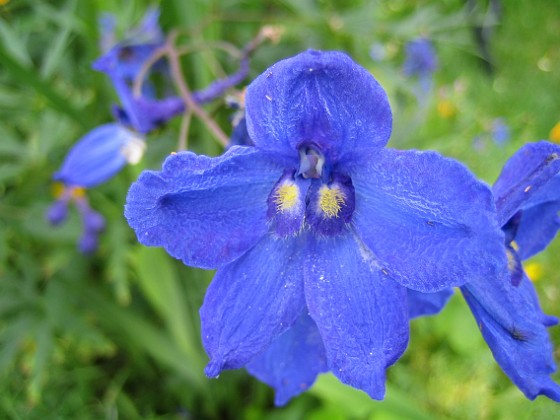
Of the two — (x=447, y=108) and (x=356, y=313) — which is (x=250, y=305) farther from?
(x=447, y=108)

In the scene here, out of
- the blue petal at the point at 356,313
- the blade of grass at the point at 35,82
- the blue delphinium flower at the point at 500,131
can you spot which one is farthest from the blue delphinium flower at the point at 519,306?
the blue delphinium flower at the point at 500,131

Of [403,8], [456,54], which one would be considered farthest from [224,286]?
[456,54]

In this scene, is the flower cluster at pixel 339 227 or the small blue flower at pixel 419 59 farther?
the small blue flower at pixel 419 59

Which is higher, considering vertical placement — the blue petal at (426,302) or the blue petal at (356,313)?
the blue petal at (356,313)

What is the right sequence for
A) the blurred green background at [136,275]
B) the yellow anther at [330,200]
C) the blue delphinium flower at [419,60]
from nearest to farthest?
the yellow anther at [330,200], the blurred green background at [136,275], the blue delphinium flower at [419,60]

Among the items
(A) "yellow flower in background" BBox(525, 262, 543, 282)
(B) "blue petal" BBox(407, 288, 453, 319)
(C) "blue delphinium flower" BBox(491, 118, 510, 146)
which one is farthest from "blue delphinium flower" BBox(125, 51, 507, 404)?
(C) "blue delphinium flower" BBox(491, 118, 510, 146)

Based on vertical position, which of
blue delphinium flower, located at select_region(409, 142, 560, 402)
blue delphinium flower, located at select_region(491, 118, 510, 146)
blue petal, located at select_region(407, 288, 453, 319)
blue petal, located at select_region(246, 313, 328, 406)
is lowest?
blue delphinium flower, located at select_region(491, 118, 510, 146)

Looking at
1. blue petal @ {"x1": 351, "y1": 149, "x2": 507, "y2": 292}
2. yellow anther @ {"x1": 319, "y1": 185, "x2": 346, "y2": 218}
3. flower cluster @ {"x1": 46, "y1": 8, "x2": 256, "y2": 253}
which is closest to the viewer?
blue petal @ {"x1": 351, "y1": 149, "x2": 507, "y2": 292}

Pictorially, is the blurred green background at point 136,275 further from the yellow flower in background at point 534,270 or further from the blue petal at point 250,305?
the blue petal at point 250,305

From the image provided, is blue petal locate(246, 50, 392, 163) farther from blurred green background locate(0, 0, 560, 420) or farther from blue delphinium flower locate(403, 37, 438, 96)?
blue delphinium flower locate(403, 37, 438, 96)
